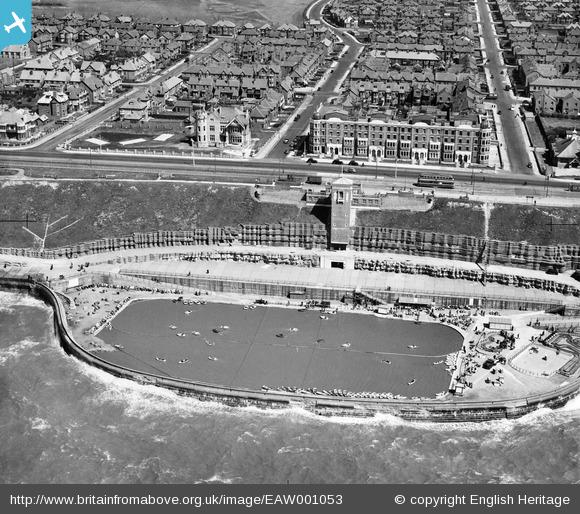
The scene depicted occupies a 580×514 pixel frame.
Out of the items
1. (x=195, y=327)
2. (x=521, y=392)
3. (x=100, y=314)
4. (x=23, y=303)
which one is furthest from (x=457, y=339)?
(x=23, y=303)

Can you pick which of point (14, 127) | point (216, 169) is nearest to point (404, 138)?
point (216, 169)

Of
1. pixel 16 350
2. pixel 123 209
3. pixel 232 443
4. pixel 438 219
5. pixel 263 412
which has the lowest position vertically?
pixel 232 443

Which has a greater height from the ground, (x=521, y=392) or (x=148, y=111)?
(x=148, y=111)

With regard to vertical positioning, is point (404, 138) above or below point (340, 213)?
above

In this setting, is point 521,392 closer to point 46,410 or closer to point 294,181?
point 46,410

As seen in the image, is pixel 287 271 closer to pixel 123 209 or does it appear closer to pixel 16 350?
pixel 123 209

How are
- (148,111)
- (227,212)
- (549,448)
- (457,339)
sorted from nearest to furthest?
(549,448)
(457,339)
(227,212)
(148,111)
